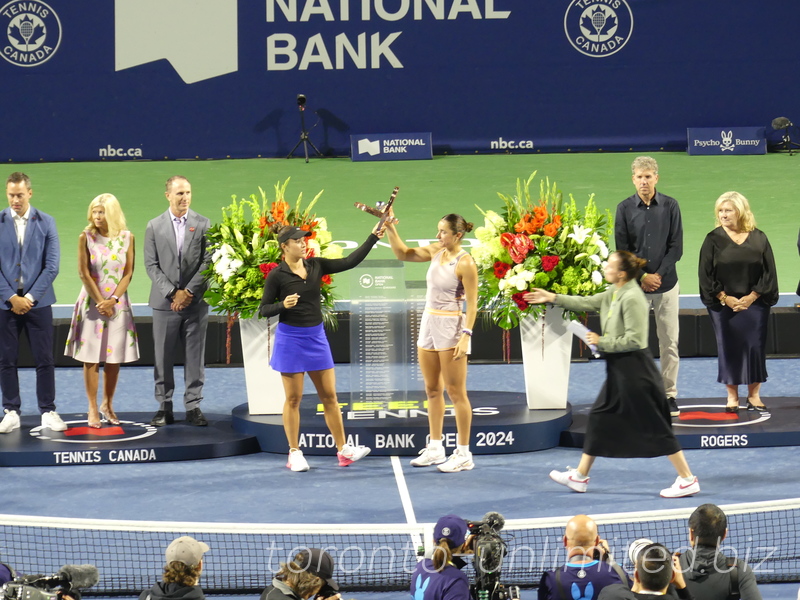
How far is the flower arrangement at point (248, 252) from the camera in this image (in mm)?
9547

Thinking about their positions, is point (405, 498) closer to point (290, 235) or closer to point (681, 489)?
point (681, 489)

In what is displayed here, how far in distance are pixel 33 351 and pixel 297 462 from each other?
2.36m

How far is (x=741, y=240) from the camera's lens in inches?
381

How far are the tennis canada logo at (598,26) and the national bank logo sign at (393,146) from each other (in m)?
3.28

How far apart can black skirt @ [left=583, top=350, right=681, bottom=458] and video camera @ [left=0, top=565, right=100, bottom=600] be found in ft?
13.3

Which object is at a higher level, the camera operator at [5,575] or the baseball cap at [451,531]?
the baseball cap at [451,531]

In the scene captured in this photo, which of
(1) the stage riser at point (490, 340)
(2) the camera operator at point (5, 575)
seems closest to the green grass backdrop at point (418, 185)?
(1) the stage riser at point (490, 340)

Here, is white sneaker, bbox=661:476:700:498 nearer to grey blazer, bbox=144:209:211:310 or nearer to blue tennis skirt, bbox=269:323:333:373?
blue tennis skirt, bbox=269:323:333:373

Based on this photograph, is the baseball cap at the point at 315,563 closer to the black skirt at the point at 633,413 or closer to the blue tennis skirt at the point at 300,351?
the black skirt at the point at 633,413

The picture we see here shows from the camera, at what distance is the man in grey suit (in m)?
9.57

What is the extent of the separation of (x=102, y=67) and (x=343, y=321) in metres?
12.5

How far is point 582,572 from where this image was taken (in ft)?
16.9

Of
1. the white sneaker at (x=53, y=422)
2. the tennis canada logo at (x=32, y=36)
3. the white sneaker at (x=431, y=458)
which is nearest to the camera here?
the white sneaker at (x=431, y=458)

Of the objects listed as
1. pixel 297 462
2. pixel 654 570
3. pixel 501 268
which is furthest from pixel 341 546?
pixel 501 268
